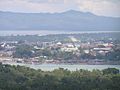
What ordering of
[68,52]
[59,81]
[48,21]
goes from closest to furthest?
[59,81] < [68,52] < [48,21]

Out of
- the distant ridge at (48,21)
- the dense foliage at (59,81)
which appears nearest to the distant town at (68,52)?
the dense foliage at (59,81)

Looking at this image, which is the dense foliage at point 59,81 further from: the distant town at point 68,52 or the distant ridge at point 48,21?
the distant ridge at point 48,21

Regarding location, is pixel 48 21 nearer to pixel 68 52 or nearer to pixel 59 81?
pixel 68 52

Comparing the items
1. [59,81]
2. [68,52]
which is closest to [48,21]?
[68,52]

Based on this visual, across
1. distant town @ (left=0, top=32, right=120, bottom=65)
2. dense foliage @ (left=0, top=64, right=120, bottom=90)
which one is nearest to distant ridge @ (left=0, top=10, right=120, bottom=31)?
distant town @ (left=0, top=32, right=120, bottom=65)

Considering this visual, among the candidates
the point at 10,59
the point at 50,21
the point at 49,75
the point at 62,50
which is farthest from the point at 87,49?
the point at 50,21
